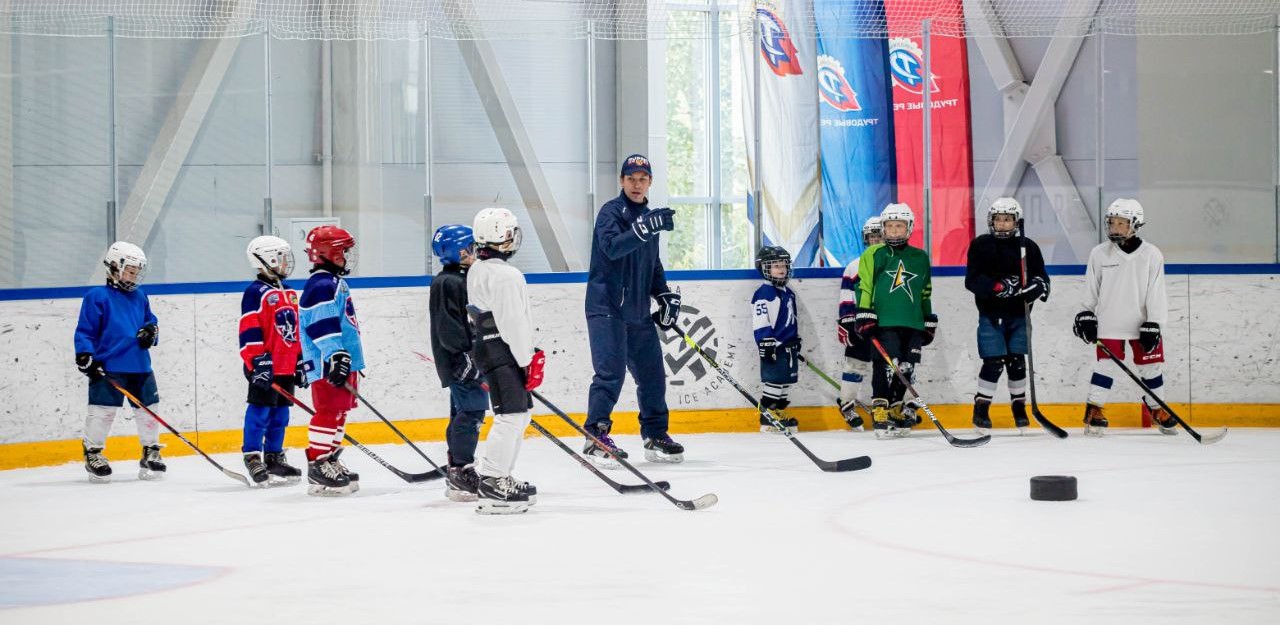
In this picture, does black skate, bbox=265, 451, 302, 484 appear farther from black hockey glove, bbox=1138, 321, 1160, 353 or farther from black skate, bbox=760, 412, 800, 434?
black hockey glove, bbox=1138, 321, 1160, 353

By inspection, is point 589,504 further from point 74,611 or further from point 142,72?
point 142,72

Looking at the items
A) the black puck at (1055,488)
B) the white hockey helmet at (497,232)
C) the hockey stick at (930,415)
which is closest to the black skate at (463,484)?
the white hockey helmet at (497,232)

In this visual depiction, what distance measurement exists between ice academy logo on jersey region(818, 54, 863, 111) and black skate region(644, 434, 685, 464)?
306 centimetres

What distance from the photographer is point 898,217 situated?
25.3 feet

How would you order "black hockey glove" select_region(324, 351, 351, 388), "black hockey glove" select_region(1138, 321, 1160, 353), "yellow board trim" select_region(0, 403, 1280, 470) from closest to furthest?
"black hockey glove" select_region(324, 351, 351, 388)
"black hockey glove" select_region(1138, 321, 1160, 353)
"yellow board trim" select_region(0, 403, 1280, 470)

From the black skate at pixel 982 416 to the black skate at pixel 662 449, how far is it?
195cm

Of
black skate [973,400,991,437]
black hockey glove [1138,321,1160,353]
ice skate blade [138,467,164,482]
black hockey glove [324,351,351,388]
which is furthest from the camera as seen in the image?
black skate [973,400,991,437]

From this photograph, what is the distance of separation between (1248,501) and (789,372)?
313cm

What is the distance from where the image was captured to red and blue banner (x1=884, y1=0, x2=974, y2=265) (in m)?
8.35

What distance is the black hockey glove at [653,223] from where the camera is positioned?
596cm

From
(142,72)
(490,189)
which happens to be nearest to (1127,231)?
(490,189)

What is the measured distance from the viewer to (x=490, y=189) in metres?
8.38

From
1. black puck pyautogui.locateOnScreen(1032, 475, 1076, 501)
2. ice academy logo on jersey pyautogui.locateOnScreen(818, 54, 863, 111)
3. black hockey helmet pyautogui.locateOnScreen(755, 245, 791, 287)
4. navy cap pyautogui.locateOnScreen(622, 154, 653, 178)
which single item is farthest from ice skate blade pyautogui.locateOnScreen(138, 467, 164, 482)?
ice academy logo on jersey pyautogui.locateOnScreen(818, 54, 863, 111)

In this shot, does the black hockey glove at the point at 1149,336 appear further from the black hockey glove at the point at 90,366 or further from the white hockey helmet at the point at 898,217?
the black hockey glove at the point at 90,366
